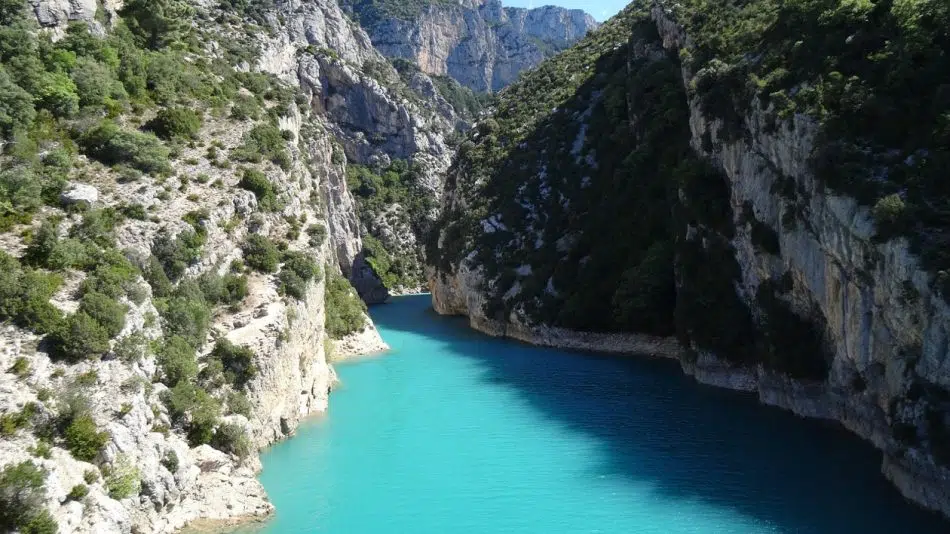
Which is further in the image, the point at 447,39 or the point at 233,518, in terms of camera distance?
the point at 447,39

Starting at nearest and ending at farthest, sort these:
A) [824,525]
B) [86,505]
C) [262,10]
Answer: [86,505]
[824,525]
[262,10]

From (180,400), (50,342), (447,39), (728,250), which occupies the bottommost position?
(180,400)

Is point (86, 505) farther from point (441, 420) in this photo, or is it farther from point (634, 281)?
point (634, 281)

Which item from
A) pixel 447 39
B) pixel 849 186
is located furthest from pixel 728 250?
pixel 447 39

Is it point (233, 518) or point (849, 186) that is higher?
point (849, 186)

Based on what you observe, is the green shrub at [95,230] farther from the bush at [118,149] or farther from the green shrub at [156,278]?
the bush at [118,149]

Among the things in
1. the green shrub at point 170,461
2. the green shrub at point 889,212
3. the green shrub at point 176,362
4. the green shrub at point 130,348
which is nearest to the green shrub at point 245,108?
the green shrub at point 176,362

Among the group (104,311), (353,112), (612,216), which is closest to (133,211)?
(104,311)

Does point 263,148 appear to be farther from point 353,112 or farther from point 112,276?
point 353,112
